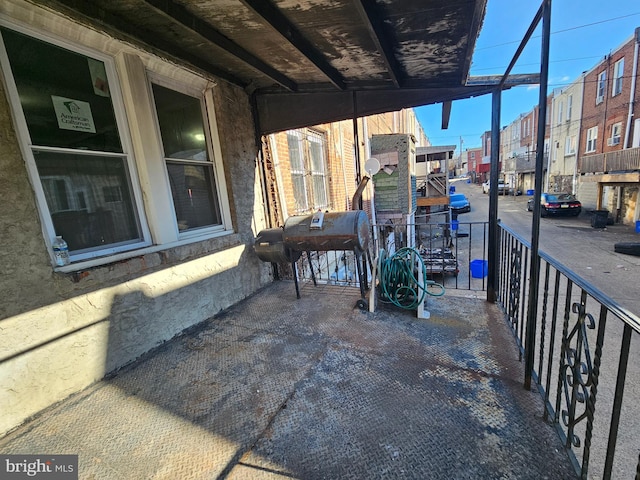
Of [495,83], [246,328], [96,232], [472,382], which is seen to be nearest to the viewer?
[472,382]

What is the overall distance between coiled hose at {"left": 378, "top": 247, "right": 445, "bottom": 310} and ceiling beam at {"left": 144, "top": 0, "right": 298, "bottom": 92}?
2.46 metres

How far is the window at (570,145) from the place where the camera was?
18.3m

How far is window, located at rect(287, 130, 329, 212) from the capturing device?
535 cm

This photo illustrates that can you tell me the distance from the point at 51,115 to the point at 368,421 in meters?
3.06

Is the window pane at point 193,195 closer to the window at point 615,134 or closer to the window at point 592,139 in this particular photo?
the window at point 615,134

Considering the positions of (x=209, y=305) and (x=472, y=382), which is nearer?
(x=472, y=382)

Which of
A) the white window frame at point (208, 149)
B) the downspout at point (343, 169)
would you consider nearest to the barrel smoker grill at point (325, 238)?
the white window frame at point (208, 149)

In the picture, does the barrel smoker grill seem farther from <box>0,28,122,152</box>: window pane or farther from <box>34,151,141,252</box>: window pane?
<box>0,28,122,152</box>: window pane

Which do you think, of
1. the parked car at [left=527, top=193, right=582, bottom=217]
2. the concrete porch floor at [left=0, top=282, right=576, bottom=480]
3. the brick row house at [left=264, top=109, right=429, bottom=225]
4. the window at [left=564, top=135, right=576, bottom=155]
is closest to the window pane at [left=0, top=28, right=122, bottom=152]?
the concrete porch floor at [left=0, top=282, right=576, bottom=480]

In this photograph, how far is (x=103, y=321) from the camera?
7.15 ft

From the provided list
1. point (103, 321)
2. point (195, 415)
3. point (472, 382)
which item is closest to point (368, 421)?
point (472, 382)

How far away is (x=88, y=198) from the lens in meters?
2.26

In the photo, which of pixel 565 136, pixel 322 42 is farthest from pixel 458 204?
pixel 322 42

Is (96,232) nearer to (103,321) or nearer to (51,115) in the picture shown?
(103,321)
